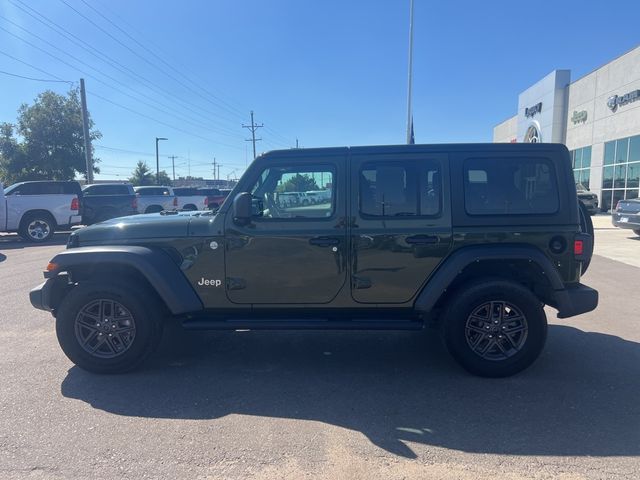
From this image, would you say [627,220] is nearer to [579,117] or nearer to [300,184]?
[300,184]

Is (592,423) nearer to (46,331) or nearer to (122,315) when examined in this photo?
(122,315)

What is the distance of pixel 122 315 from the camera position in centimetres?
399

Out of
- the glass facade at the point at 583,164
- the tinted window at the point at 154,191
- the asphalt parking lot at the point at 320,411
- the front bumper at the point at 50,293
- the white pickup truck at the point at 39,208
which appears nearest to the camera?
the asphalt parking lot at the point at 320,411

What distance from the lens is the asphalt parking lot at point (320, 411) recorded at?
272cm

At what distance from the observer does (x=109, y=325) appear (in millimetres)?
3990

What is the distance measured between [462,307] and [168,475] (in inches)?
101

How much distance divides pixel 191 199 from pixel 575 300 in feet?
60.0

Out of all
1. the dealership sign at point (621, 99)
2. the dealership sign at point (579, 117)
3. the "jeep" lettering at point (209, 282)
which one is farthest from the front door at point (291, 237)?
the dealership sign at point (579, 117)

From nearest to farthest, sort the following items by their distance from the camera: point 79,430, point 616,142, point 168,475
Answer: point 168,475 < point 79,430 < point 616,142

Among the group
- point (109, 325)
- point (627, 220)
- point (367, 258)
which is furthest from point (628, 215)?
point (109, 325)

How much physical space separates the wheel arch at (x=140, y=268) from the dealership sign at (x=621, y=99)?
24.9 meters

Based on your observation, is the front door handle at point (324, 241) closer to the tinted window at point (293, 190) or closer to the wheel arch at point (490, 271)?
the tinted window at point (293, 190)

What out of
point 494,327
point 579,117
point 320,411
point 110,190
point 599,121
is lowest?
point 320,411

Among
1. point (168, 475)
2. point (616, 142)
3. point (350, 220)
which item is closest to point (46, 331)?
point (168, 475)
